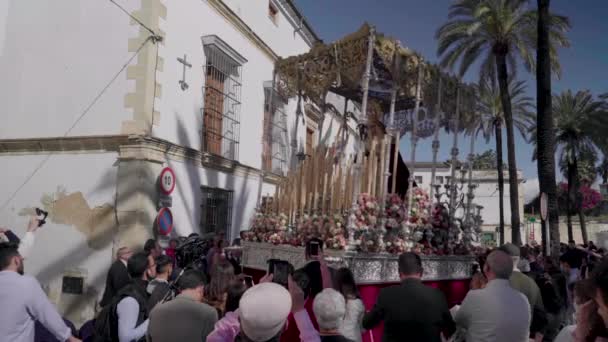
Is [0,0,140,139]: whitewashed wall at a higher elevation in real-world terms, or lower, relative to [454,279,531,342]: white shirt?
higher

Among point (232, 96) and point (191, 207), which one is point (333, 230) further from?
point (232, 96)

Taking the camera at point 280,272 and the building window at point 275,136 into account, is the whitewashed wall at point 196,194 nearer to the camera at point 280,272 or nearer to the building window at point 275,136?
the building window at point 275,136

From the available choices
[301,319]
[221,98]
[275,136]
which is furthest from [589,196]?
[301,319]

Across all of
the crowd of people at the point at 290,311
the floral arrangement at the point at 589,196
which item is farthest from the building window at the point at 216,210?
the floral arrangement at the point at 589,196

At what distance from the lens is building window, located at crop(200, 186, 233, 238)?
9.52 metres

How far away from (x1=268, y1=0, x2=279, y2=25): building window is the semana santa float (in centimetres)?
354

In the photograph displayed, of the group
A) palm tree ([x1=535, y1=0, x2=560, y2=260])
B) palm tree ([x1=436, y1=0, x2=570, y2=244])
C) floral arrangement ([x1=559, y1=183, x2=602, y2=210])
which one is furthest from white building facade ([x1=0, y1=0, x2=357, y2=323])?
floral arrangement ([x1=559, y1=183, x2=602, y2=210])

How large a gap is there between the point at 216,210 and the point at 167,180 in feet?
6.80

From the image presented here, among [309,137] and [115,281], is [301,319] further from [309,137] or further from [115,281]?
[309,137]

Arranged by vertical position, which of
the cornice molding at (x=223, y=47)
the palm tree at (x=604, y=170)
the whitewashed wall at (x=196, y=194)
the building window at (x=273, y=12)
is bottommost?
the whitewashed wall at (x=196, y=194)

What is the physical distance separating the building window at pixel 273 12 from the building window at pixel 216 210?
4910mm

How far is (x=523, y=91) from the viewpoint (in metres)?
23.5

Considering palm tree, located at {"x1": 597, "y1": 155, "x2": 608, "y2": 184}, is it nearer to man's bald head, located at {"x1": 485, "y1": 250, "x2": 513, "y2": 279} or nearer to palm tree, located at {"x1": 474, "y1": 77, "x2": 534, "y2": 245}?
palm tree, located at {"x1": 474, "y1": 77, "x2": 534, "y2": 245}

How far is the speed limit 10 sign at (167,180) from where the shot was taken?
7992mm
